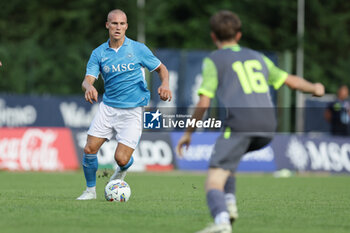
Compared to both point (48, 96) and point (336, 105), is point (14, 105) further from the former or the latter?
point (336, 105)

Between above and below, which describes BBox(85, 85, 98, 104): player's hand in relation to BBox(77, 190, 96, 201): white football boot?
above

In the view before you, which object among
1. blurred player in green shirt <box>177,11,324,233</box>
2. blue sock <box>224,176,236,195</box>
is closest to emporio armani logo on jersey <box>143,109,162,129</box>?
blue sock <box>224,176,236,195</box>

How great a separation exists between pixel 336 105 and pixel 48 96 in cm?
966

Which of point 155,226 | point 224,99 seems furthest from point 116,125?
point 224,99

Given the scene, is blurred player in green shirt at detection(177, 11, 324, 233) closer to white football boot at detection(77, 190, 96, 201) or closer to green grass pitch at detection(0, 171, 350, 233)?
green grass pitch at detection(0, 171, 350, 233)

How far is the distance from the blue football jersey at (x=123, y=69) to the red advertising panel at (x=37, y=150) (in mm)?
10126

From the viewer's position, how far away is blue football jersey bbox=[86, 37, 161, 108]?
10688 mm

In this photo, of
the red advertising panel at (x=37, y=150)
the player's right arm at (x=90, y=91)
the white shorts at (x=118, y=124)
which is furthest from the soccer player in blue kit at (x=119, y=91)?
the red advertising panel at (x=37, y=150)

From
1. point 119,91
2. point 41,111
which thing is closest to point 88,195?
point 119,91

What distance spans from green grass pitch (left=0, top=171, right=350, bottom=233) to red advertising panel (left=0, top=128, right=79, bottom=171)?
7371 mm

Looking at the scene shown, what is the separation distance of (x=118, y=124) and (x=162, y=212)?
6.64 ft

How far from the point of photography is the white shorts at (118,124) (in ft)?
35.4

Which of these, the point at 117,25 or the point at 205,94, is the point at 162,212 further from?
the point at 117,25

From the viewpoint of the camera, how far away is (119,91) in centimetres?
1080
